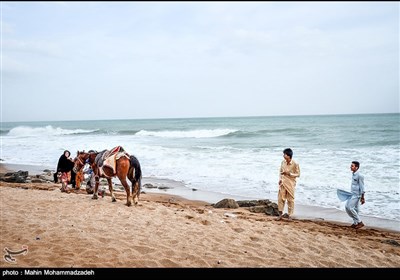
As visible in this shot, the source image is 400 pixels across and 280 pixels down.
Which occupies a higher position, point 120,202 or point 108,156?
point 108,156

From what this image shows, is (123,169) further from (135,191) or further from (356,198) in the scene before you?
(356,198)

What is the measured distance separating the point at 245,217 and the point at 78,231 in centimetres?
409

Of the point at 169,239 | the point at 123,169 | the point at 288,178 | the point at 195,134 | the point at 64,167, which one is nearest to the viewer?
the point at 169,239

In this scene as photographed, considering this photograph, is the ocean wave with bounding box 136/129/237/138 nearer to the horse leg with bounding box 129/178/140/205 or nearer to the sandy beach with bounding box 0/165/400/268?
the horse leg with bounding box 129/178/140/205

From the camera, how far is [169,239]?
5.18m

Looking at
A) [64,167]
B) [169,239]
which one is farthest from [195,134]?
[169,239]

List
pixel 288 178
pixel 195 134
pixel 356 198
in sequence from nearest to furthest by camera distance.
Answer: pixel 356 198 → pixel 288 178 → pixel 195 134

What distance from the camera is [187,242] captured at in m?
5.07

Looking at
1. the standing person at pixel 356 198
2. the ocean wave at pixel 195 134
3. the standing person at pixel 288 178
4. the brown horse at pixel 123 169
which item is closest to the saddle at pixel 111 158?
the brown horse at pixel 123 169

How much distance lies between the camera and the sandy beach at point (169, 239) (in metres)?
4.29

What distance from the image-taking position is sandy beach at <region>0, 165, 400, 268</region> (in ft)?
14.1

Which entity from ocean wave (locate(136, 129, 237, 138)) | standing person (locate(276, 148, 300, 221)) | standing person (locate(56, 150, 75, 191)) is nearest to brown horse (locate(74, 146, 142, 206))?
standing person (locate(56, 150, 75, 191))
